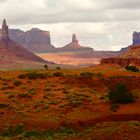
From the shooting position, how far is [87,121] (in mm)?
29703

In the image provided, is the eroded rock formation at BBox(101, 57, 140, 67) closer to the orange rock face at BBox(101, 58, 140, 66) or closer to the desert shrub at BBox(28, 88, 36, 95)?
the orange rock face at BBox(101, 58, 140, 66)

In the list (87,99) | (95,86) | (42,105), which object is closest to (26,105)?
(42,105)

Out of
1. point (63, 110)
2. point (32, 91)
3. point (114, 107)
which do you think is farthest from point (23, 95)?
point (114, 107)

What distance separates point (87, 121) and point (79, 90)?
18615 millimetres

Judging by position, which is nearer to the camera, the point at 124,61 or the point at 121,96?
the point at 121,96

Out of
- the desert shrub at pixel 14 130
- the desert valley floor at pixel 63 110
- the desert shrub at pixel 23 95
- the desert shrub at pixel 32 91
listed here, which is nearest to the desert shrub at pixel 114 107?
the desert valley floor at pixel 63 110

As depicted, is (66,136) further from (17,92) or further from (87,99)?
(17,92)

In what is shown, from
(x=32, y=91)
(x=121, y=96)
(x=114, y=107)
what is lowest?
(x=32, y=91)

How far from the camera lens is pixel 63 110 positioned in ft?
117

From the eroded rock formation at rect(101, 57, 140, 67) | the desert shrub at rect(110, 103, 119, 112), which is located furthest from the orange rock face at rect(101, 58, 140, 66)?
the desert shrub at rect(110, 103, 119, 112)

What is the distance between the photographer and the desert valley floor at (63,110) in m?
24.4

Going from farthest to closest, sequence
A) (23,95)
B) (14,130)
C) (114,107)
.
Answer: (23,95), (114,107), (14,130)

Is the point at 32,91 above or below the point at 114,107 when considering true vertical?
below

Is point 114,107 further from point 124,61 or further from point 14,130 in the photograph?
point 124,61
